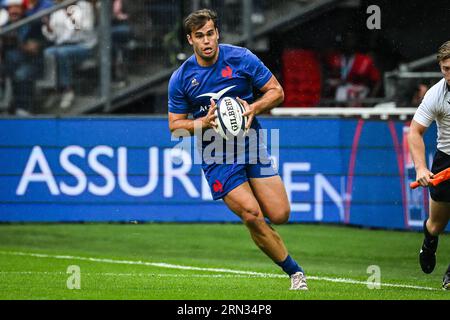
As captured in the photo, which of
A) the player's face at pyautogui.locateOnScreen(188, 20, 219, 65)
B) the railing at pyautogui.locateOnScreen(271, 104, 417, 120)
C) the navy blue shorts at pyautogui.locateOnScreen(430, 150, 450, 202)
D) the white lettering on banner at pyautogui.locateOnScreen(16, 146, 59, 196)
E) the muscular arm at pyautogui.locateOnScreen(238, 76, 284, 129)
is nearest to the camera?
the muscular arm at pyautogui.locateOnScreen(238, 76, 284, 129)

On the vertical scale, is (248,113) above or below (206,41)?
below

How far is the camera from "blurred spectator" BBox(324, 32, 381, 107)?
819 inches

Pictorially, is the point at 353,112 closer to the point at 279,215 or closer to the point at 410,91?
the point at 410,91

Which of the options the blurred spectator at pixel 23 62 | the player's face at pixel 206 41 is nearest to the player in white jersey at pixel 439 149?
the player's face at pixel 206 41

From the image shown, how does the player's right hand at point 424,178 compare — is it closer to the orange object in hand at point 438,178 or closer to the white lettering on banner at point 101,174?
the orange object in hand at point 438,178

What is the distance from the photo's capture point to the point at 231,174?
420 inches

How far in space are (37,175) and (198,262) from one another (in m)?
4.83

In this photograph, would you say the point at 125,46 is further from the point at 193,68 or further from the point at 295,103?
the point at 193,68

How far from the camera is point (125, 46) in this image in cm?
2044

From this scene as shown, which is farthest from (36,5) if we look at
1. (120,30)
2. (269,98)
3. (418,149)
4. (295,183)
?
(418,149)

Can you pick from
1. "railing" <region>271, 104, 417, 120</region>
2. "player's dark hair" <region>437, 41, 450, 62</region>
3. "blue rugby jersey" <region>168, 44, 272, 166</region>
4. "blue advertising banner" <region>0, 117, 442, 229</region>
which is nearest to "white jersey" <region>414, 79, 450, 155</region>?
"player's dark hair" <region>437, 41, 450, 62</region>

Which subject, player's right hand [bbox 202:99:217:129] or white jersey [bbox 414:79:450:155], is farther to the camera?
white jersey [bbox 414:79:450:155]

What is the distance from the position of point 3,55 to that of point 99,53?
157cm

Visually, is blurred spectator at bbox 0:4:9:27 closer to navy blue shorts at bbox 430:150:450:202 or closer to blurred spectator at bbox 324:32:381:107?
blurred spectator at bbox 324:32:381:107
